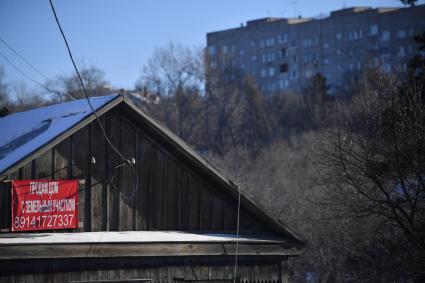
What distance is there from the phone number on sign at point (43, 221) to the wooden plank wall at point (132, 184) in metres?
0.31

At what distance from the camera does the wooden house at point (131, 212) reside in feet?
39.8

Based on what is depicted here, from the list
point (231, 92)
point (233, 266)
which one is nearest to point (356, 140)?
point (233, 266)

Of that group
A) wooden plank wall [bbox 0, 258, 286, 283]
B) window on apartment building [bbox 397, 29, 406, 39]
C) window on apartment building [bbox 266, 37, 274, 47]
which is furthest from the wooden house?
window on apartment building [bbox 266, 37, 274, 47]

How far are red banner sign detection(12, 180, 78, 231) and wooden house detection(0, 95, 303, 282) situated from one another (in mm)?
125

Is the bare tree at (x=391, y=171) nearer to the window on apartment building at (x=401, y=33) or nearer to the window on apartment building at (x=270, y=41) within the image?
the window on apartment building at (x=401, y=33)

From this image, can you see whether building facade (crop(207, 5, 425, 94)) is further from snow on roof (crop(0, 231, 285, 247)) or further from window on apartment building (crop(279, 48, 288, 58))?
snow on roof (crop(0, 231, 285, 247))

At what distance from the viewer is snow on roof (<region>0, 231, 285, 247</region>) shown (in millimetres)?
11938

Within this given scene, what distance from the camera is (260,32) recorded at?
3691 inches

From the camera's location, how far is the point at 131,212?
43.9 feet

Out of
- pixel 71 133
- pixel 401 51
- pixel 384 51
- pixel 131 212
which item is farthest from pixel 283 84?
pixel 71 133

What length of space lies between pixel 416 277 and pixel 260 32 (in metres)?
80.1

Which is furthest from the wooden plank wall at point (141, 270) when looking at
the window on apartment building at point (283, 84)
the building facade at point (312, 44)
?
the window on apartment building at point (283, 84)

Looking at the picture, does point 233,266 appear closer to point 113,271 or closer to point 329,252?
point 113,271

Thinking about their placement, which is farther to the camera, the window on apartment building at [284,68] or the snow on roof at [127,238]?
the window on apartment building at [284,68]
